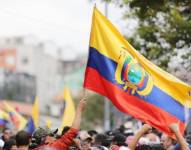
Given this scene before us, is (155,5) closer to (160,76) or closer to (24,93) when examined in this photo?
(160,76)

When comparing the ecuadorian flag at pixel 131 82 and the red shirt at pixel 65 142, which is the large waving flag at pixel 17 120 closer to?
the ecuadorian flag at pixel 131 82

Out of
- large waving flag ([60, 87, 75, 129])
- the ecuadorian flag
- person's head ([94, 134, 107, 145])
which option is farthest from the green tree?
the ecuadorian flag

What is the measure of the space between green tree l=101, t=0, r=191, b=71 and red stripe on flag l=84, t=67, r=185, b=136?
6.76 metres

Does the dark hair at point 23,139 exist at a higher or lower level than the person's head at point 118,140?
higher

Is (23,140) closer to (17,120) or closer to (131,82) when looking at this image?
(131,82)

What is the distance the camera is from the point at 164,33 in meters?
16.0

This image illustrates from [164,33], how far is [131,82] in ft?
27.1

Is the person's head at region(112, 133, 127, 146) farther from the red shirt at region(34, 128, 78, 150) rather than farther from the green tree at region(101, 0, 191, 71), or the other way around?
the green tree at region(101, 0, 191, 71)

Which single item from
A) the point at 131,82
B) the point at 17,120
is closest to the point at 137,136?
the point at 131,82

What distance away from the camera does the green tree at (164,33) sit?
15320mm

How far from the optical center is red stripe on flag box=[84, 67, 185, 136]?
7.60 m

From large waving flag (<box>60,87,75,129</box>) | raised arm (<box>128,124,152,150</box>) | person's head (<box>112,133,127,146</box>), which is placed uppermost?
raised arm (<box>128,124,152,150</box>)

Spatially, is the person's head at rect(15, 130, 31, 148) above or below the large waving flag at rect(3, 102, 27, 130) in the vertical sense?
above

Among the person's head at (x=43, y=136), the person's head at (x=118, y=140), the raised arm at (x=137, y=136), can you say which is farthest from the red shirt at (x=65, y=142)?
the person's head at (x=118, y=140)
